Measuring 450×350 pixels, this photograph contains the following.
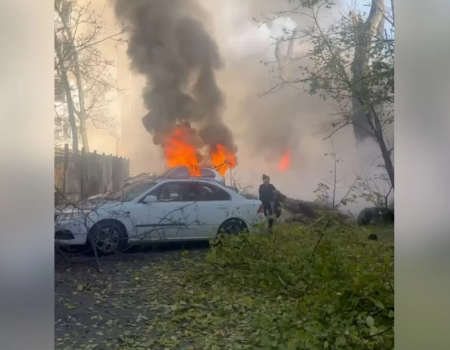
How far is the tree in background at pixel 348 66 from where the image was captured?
298cm

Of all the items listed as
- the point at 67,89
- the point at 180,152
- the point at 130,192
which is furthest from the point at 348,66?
the point at 67,89

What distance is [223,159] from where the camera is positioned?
9.61 feet

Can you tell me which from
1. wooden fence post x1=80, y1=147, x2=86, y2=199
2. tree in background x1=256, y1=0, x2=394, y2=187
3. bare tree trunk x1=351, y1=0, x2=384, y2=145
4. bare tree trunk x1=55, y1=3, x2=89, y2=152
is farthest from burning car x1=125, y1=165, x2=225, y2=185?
bare tree trunk x1=351, y1=0, x2=384, y2=145

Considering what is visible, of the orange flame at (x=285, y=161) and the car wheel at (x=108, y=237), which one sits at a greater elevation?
the orange flame at (x=285, y=161)

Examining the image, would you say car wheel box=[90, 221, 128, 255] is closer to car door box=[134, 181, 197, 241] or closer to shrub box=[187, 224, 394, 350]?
car door box=[134, 181, 197, 241]

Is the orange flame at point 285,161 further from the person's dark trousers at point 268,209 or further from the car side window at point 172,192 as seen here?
the car side window at point 172,192

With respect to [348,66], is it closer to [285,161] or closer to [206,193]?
[285,161]

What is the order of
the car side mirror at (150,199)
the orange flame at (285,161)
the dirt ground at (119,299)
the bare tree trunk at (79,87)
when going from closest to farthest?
the dirt ground at (119,299) → the bare tree trunk at (79,87) → the car side mirror at (150,199) → the orange flame at (285,161)

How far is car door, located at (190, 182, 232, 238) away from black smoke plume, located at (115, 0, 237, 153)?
29 cm

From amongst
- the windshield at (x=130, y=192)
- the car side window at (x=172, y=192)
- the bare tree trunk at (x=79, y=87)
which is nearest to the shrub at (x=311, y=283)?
the car side window at (x=172, y=192)

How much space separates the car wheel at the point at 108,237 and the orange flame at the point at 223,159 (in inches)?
29.9

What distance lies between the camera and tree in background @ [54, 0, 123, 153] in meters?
2.68

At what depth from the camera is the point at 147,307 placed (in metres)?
2.77

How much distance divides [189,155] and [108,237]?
2.48 feet
